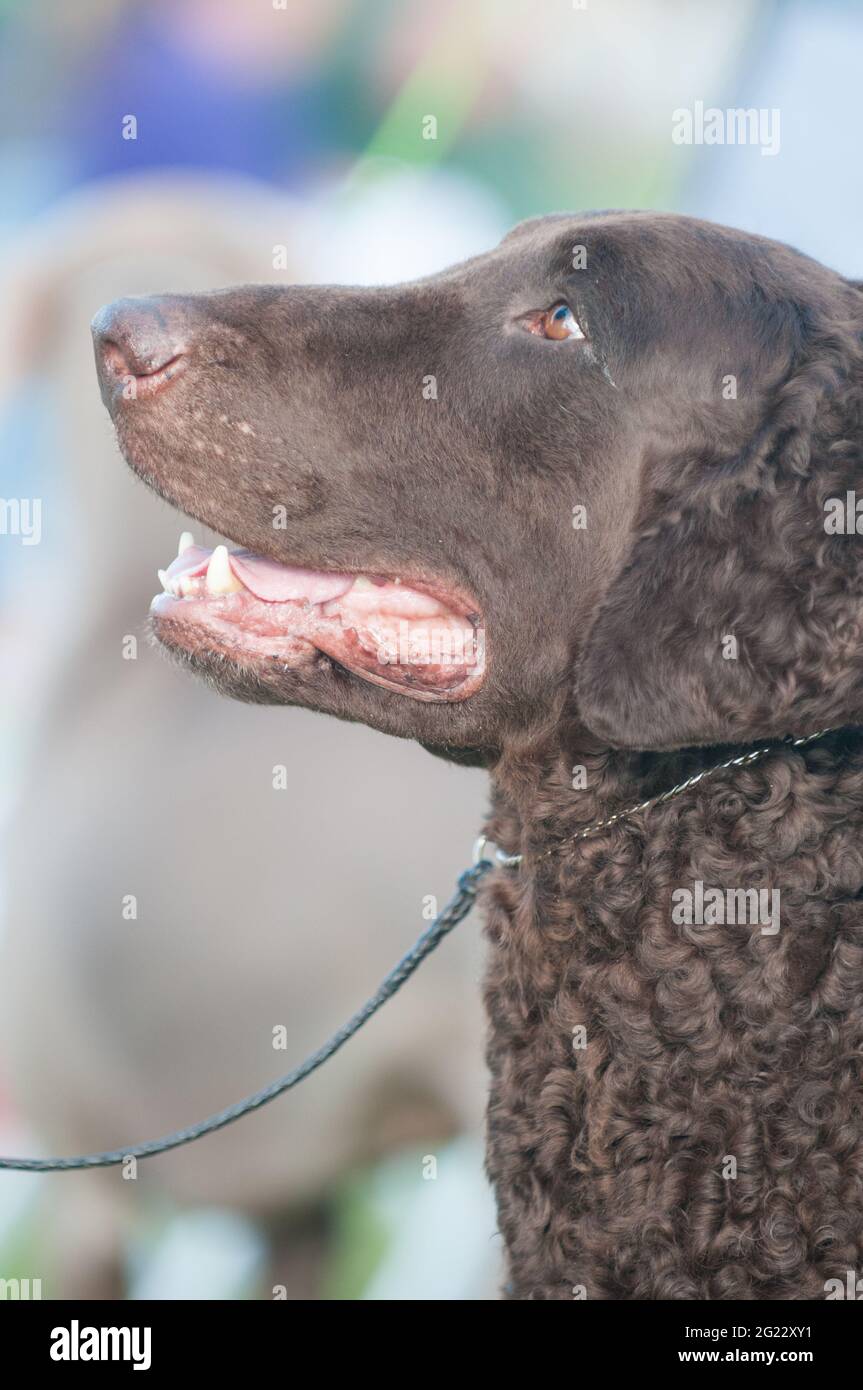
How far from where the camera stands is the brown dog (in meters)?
1.85

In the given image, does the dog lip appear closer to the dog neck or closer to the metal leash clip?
the dog neck

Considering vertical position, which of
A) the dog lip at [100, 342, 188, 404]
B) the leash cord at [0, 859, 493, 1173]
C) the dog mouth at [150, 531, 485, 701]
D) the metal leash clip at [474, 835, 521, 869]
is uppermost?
the dog lip at [100, 342, 188, 404]

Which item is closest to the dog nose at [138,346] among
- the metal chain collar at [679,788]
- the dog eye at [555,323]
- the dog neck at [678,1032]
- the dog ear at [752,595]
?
the dog eye at [555,323]

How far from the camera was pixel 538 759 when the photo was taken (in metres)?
2.14

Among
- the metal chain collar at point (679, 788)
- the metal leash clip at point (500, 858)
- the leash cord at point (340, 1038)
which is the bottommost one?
the leash cord at point (340, 1038)

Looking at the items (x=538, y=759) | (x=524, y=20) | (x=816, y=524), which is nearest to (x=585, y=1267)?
(x=538, y=759)

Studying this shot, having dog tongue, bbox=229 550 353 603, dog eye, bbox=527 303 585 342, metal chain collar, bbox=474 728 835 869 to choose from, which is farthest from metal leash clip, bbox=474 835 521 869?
dog eye, bbox=527 303 585 342

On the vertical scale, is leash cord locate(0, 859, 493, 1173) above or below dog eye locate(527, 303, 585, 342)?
below

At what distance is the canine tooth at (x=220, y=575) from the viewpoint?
6.70 ft

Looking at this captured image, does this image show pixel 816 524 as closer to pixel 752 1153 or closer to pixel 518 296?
pixel 518 296

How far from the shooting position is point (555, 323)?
2.05 meters

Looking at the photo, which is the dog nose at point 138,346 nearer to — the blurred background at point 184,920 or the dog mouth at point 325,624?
the dog mouth at point 325,624

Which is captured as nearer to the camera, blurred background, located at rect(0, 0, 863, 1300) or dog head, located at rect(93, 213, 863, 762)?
dog head, located at rect(93, 213, 863, 762)

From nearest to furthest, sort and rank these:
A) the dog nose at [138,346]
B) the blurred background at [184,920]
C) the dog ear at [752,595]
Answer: the dog ear at [752,595] → the dog nose at [138,346] → the blurred background at [184,920]
